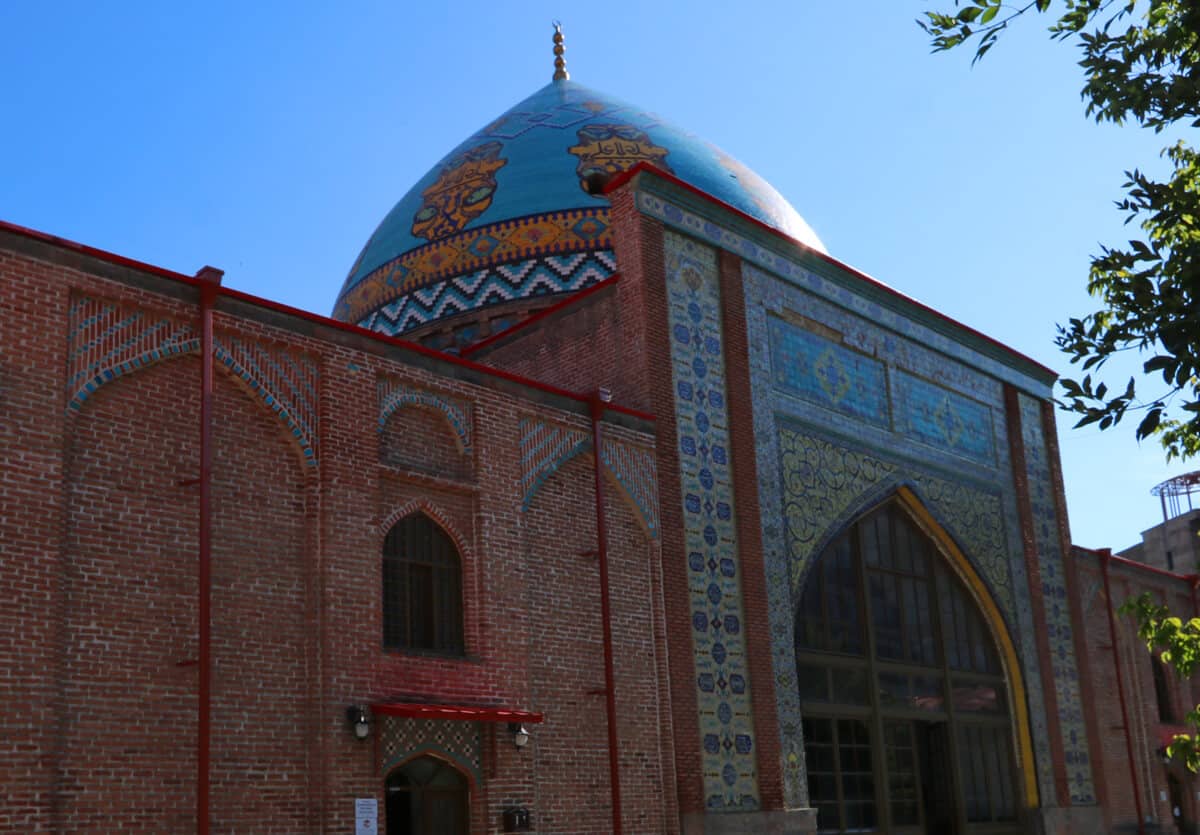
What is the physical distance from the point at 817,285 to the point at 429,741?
30.5 feet

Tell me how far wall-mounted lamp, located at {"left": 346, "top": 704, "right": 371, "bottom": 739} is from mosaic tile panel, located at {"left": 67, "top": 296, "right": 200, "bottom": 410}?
324 centimetres

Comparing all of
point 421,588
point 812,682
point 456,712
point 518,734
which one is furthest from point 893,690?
point 456,712

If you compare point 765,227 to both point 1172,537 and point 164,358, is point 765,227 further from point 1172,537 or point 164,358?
point 1172,537

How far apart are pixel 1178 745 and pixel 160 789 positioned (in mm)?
7296

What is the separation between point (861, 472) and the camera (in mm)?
19312

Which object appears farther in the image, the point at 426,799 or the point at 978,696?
the point at 978,696

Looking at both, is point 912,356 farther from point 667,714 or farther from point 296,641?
point 296,641

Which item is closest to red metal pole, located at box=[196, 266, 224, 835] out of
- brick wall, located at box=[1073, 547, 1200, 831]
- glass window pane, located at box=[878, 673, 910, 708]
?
glass window pane, located at box=[878, 673, 910, 708]

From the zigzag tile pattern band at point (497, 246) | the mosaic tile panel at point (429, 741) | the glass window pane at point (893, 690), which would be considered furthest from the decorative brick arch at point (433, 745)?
the zigzag tile pattern band at point (497, 246)

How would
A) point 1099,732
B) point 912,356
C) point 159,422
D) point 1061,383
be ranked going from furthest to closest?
point 1099,732 → point 912,356 → point 159,422 → point 1061,383

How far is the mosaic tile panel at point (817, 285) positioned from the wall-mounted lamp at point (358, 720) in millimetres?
7405

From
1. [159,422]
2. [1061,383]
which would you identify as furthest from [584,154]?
[1061,383]

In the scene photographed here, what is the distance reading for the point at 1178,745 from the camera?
392 inches

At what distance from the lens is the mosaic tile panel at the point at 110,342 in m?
11.0
